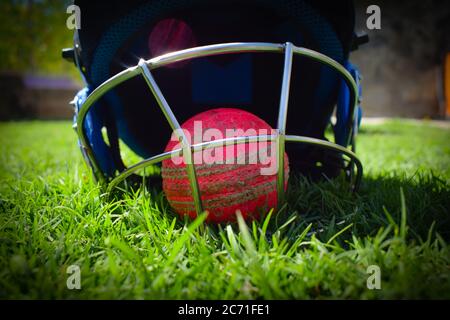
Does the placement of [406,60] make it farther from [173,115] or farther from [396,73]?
[173,115]

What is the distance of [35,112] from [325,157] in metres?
8.95

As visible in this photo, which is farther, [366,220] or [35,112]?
[35,112]

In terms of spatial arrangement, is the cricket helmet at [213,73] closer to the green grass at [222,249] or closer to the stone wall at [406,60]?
the green grass at [222,249]

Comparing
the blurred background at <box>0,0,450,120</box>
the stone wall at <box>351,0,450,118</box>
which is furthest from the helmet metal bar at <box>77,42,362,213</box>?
the stone wall at <box>351,0,450,118</box>

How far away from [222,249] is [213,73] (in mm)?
699

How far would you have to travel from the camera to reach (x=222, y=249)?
81 centimetres

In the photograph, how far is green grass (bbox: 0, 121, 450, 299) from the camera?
65 centimetres

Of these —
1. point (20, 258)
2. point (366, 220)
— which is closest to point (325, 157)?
point (366, 220)

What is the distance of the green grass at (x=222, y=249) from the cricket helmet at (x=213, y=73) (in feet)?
0.38

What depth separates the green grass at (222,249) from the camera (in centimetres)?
65

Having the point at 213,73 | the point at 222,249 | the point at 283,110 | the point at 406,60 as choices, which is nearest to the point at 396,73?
the point at 406,60

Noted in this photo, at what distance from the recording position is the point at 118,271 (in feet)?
2.30

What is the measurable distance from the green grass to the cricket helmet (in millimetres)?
117
